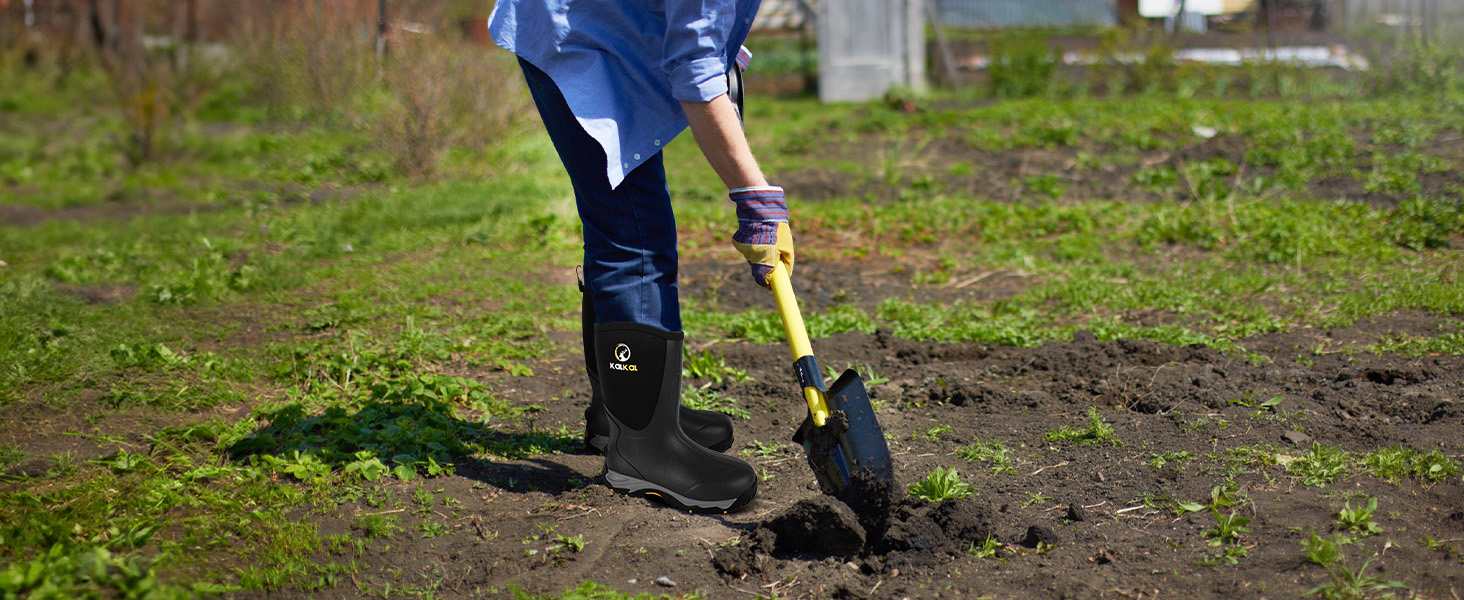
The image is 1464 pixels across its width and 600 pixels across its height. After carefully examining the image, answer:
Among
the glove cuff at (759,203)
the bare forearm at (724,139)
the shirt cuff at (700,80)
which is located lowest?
the glove cuff at (759,203)

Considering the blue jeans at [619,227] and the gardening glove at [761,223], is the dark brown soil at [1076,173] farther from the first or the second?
the gardening glove at [761,223]

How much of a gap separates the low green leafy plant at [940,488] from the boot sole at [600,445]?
26.1 inches

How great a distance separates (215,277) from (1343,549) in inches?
179

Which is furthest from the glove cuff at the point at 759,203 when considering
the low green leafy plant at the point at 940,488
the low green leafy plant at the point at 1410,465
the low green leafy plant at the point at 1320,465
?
the low green leafy plant at the point at 1410,465

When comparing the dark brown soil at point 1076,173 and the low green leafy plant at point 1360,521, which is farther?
the dark brown soil at point 1076,173

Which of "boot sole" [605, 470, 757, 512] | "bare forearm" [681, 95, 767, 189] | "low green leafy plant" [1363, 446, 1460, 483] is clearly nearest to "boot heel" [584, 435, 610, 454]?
"boot sole" [605, 470, 757, 512]

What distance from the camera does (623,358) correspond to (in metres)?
3.40

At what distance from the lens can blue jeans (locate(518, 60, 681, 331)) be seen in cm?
329

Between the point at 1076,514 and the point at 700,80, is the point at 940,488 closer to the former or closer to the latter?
the point at 1076,514

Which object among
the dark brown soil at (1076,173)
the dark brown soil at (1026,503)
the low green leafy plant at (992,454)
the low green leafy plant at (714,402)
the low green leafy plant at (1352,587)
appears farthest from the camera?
the dark brown soil at (1076,173)

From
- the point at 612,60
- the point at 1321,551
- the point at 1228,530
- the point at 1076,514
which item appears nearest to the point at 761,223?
Answer: the point at 612,60

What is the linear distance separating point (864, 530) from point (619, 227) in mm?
941

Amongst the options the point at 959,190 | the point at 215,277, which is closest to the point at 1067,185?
the point at 959,190

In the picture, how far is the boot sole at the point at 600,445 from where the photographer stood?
3863 mm
